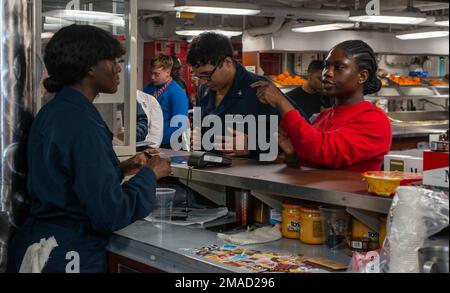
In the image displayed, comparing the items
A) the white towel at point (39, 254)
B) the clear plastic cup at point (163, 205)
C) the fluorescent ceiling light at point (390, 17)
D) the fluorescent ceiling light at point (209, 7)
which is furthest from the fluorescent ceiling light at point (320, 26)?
the white towel at point (39, 254)

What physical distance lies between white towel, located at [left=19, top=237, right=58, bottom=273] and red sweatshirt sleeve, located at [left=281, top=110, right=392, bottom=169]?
3.63ft

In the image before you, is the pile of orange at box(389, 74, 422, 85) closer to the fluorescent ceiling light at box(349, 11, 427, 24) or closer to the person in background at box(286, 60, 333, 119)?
the fluorescent ceiling light at box(349, 11, 427, 24)

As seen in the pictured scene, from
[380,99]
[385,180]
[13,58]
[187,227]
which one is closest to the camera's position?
[385,180]

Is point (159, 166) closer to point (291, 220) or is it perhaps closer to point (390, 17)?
point (291, 220)

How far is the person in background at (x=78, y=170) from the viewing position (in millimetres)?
2182

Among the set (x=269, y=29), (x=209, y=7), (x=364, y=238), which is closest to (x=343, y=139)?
(x=364, y=238)

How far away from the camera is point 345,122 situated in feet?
9.62

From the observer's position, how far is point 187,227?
2771 mm

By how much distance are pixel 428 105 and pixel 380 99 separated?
237 cm

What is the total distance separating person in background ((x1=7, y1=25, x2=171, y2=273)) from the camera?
2182 mm

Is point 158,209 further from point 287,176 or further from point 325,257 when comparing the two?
point 325,257

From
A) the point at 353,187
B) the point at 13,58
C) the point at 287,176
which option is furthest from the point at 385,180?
the point at 13,58

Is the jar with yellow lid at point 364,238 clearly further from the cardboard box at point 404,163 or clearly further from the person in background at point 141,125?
the person in background at point 141,125

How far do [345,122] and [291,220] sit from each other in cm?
62
